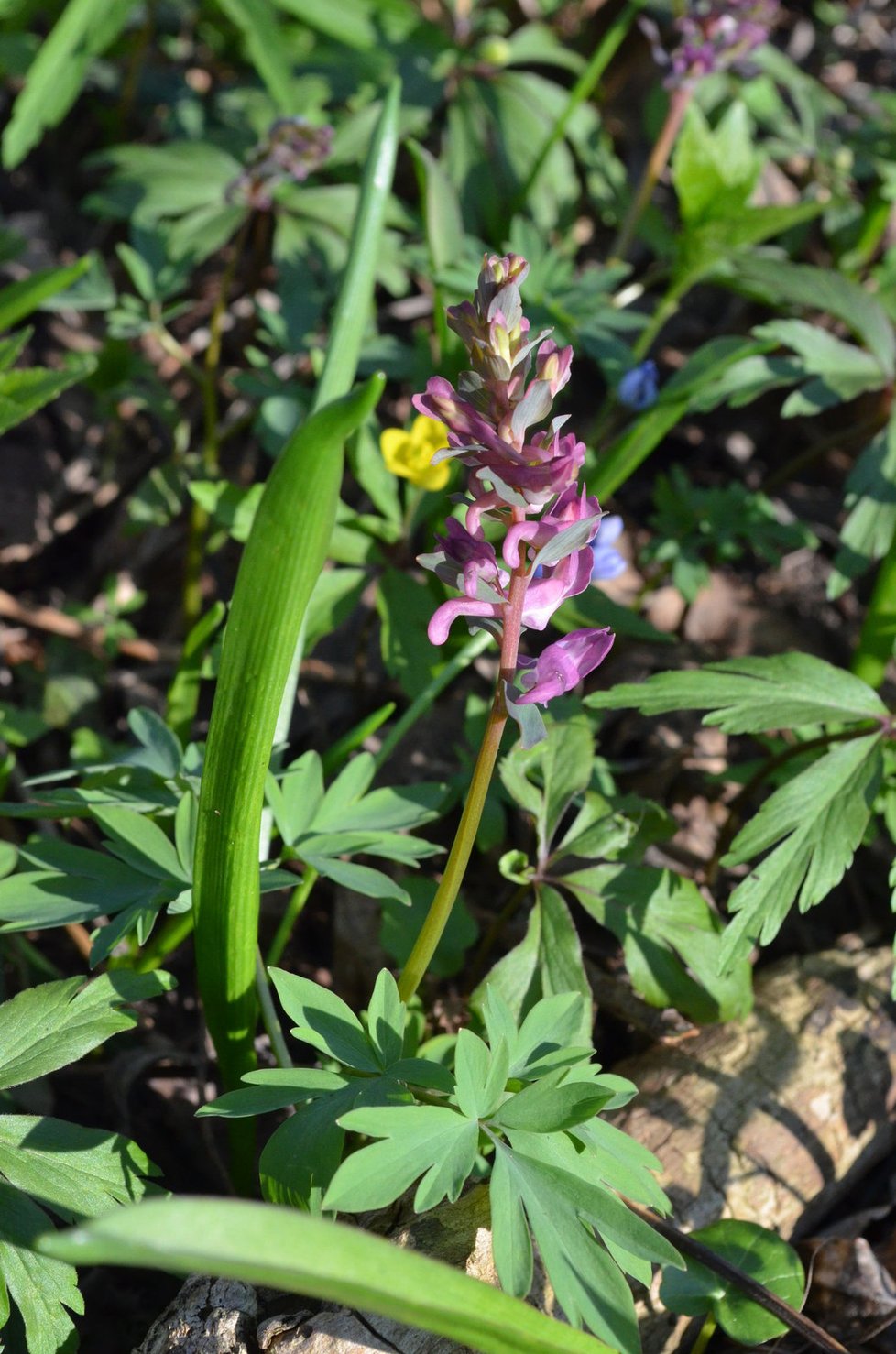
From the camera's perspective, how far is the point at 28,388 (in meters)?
2.38

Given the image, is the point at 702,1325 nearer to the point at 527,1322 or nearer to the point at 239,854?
the point at 527,1322

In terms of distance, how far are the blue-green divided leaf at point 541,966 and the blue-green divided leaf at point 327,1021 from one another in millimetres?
375

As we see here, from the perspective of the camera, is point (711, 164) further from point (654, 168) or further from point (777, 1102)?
point (777, 1102)

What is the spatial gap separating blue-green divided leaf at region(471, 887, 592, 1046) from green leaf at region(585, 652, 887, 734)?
40 cm

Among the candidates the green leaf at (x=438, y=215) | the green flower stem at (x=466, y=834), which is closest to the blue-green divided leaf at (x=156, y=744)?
the green flower stem at (x=466, y=834)

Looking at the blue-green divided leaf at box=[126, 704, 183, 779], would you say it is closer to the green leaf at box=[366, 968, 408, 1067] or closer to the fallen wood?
the green leaf at box=[366, 968, 408, 1067]

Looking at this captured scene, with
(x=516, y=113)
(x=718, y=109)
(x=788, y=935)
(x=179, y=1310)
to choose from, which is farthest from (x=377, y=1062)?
(x=718, y=109)

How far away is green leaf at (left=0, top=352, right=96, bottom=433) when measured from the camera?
89.3 inches

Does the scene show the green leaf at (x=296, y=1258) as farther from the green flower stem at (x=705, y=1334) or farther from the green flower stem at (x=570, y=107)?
the green flower stem at (x=570, y=107)

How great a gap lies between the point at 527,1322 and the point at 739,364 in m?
2.32

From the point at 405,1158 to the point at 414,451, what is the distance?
1684 mm

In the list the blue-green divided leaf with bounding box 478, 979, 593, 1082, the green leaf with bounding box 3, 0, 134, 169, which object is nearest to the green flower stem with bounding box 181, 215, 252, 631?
the green leaf with bounding box 3, 0, 134, 169

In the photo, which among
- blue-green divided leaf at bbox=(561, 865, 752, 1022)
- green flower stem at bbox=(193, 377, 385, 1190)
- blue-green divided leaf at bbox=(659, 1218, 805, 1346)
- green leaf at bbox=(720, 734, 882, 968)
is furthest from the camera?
blue-green divided leaf at bbox=(561, 865, 752, 1022)

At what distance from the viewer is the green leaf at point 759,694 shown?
1957 mm
